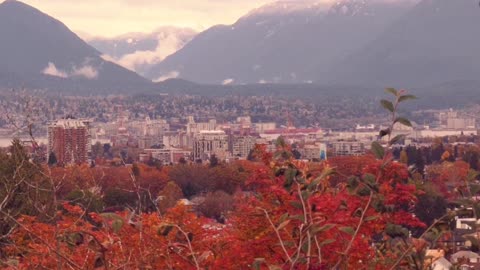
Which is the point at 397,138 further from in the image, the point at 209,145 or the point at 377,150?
the point at 209,145

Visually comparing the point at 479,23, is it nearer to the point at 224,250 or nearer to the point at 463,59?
the point at 463,59

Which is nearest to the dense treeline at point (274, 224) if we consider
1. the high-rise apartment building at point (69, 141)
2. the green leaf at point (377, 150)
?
the green leaf at point (377, 150)

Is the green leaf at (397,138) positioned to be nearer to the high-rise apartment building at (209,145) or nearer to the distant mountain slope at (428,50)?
the high-rise apartment building at (209,145)

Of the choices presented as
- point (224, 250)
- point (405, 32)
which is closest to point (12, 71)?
point (405, 32)

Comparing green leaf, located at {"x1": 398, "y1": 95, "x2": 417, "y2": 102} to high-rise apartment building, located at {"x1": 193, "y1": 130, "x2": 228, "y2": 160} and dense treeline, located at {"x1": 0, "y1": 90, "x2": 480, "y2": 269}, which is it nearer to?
dense treeline, located at {"x1": 0, "y1": 90, "x2": 480, "y2": 269}

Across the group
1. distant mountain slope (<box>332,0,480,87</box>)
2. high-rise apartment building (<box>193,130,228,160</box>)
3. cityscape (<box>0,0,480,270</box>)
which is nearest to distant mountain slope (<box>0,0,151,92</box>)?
cityscape (<box>0,0,480,270</box>)

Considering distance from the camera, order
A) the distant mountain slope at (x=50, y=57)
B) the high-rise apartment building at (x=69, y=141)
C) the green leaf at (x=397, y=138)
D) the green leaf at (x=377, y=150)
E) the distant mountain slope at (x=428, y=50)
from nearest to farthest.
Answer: the green leaf at (x=397, y=138) → the green leaf at (x=377, y=150) → the high-rise apartment building at (x=69, y=141) → the distant mountain slope at (x=50, y=57) → the distant mountain slope at (x=428, y=50)
